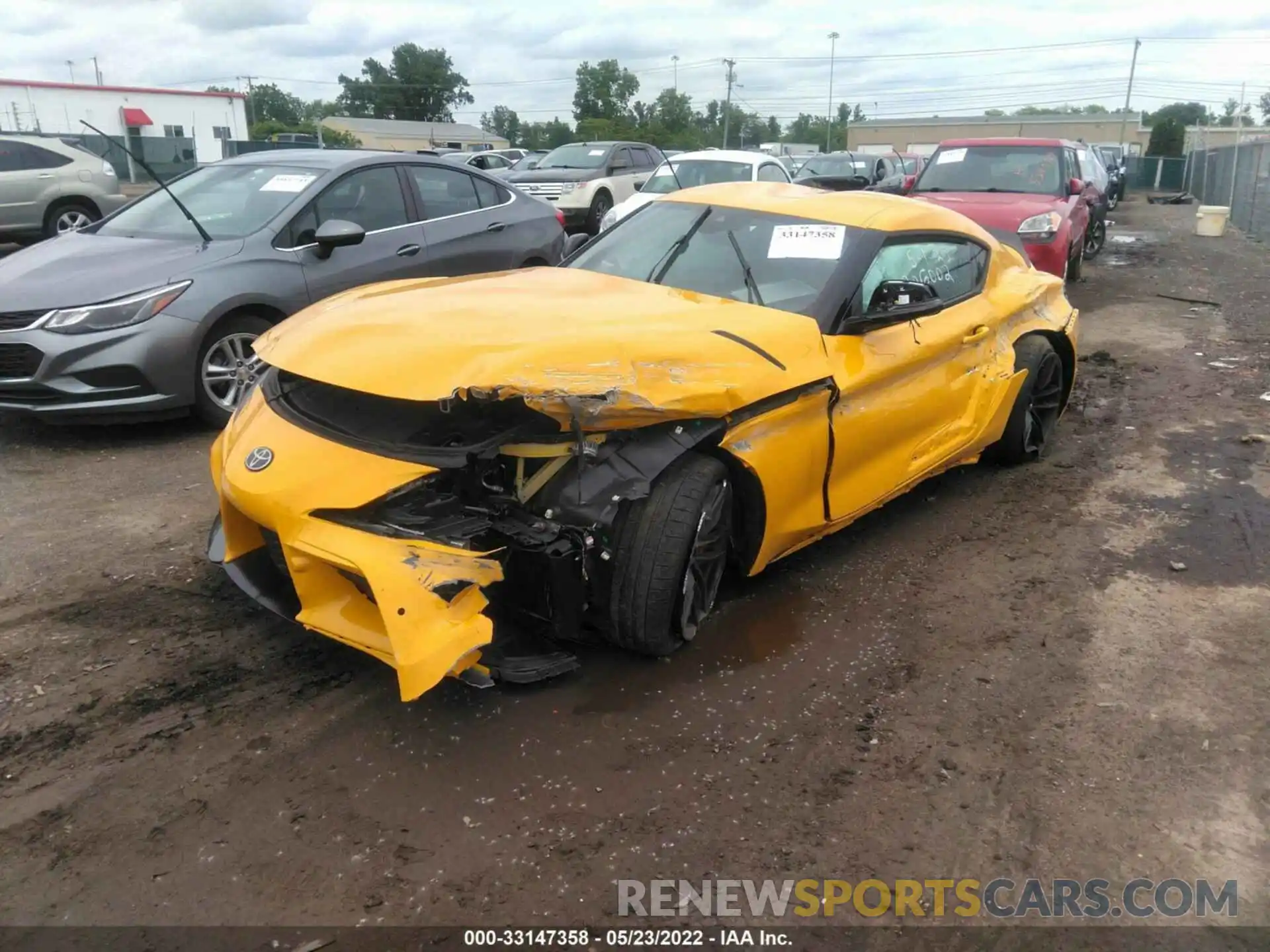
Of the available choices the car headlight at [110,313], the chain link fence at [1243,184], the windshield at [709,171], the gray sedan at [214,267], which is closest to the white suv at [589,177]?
the windshield at [709,171]

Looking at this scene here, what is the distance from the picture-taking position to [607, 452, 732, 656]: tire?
310 centimetres

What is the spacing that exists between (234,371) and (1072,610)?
15.5 feet

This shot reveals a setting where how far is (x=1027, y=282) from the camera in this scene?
5.43 m

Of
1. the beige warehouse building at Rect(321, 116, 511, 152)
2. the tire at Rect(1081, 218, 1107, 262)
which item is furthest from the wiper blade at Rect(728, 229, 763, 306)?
the beige warehouse building at Rect(321, 116, 511, 152)

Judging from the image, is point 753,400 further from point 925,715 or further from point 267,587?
point 267,587

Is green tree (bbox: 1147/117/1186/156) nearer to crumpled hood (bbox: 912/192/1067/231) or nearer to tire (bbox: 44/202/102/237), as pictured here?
crumpled hood (bbox: 912/192/1067/231)

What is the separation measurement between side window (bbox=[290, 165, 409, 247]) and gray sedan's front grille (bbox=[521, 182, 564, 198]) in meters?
8.96

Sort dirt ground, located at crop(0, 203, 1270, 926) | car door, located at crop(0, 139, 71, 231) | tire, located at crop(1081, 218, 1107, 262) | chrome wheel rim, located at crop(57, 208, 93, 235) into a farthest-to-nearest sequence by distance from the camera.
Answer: tire, located at crop(1081, 218, 1107, 262)
chrome wheel rim, located at crop(57, 208, 93, 235)
car door, located at crop(0, 139, 71, 231)
dirt ground, located at crop(0, 203, 1270, 926)

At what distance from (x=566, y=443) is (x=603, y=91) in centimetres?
8880

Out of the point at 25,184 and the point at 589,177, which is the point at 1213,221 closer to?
the point at 589,177

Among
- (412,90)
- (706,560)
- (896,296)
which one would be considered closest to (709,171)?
(896,296)

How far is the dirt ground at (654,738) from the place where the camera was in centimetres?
246

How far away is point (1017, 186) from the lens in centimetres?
1070

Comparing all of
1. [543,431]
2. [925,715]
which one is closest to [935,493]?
[925,715]
